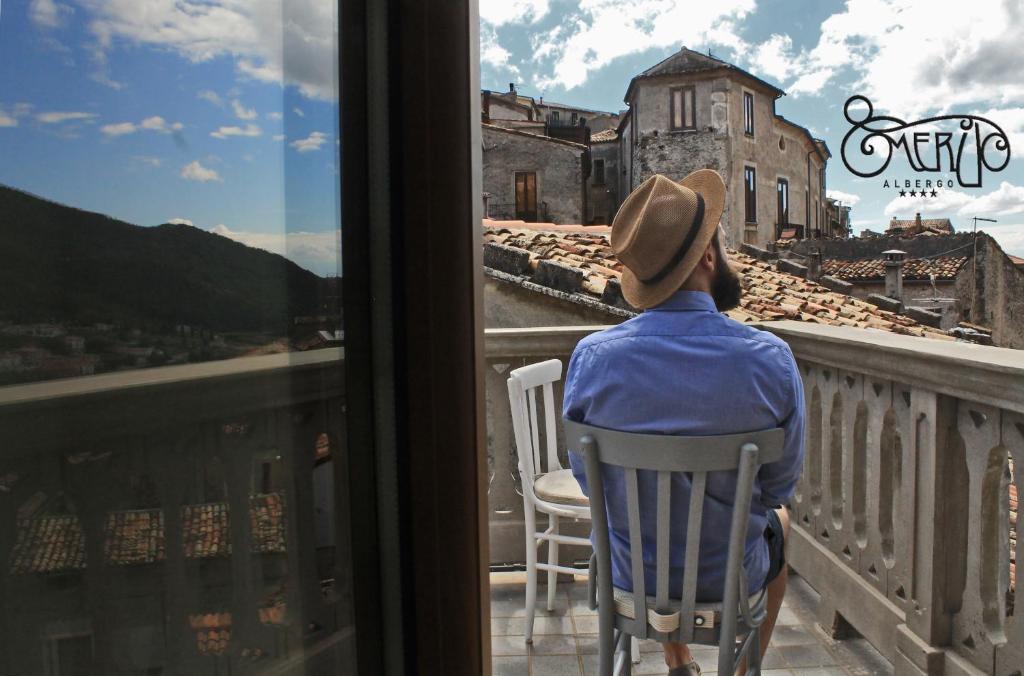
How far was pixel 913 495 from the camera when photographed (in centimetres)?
200

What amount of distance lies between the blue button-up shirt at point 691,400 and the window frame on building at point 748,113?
80.3ft

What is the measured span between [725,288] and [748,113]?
24.6 m

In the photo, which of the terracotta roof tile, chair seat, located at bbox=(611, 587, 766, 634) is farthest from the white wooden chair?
the terracotta roof tile

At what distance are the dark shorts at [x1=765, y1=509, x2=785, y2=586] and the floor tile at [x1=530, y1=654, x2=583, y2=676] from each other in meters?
0.82

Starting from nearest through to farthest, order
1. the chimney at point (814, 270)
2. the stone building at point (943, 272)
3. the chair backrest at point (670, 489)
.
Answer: the chair backrest at point (670, 489) → the chimney at point (814, 270) → the stone building at point (943, 272)

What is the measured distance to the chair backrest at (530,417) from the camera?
231 cm

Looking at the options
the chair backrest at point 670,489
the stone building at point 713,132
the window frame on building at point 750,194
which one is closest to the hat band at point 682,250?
the chair backrest at point 670,489

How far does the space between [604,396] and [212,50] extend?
97 centimetres

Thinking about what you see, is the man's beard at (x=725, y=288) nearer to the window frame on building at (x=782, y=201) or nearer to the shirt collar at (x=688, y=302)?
the shirt collar at (x=688, y=302)

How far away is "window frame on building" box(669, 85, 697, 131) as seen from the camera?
2319 cm

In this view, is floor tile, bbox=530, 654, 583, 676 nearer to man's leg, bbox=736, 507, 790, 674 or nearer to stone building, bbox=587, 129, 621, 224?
man's leg, bbox=736, 507, 790, 674

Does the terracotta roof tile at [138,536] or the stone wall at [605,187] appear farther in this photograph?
the stone wall at [605,187]

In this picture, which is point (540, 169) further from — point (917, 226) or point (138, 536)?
point (138, 536)

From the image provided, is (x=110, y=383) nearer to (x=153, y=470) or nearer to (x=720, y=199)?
(x=153, y=470)
